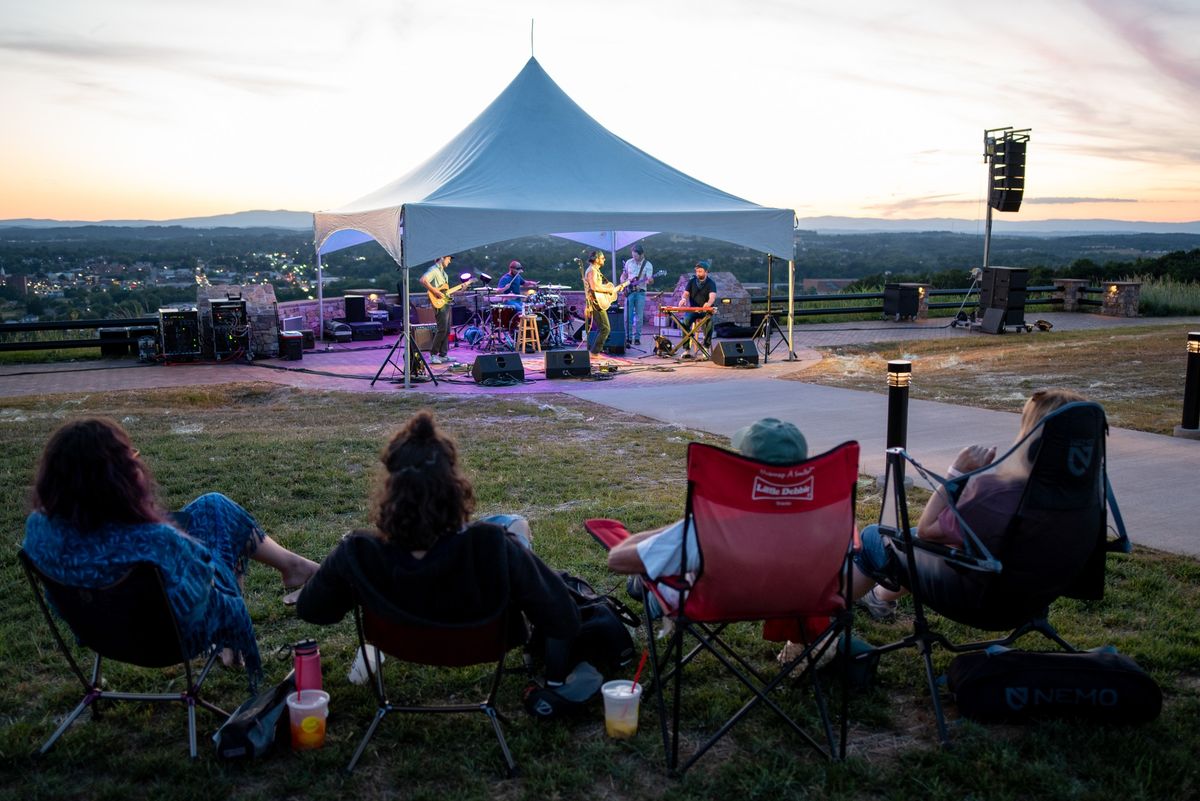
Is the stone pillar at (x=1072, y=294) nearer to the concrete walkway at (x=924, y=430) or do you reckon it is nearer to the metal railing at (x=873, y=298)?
the metal railing at (x=873, y=298)

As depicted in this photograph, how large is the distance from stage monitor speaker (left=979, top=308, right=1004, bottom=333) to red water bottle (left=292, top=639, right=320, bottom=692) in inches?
693

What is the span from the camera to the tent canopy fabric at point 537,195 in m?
12.3

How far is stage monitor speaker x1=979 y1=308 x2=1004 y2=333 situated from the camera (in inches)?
733

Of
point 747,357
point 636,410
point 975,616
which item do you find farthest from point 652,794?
point 747,357

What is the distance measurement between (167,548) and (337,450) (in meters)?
4.81

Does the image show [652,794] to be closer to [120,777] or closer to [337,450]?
[120,777]

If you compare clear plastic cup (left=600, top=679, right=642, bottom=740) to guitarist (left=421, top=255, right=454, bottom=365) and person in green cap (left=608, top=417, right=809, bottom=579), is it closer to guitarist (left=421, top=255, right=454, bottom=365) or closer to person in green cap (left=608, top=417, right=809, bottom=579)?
person in green cap (left=608, top=417, right=809, bottom=579)

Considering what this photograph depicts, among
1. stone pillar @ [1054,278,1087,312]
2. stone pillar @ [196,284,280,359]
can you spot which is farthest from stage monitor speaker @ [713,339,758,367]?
stone pillar @ [1054,278,1087,312]

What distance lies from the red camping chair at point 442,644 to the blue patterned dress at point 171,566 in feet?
1.63

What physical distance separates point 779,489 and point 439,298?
1228cm

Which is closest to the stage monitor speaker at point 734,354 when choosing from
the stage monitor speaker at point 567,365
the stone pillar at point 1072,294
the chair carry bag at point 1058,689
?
the stage monitor speaker at point 567,365

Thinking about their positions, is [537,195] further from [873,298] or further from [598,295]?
[873,298]

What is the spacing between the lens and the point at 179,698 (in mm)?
3172

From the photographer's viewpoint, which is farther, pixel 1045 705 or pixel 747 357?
pixel 747 357
